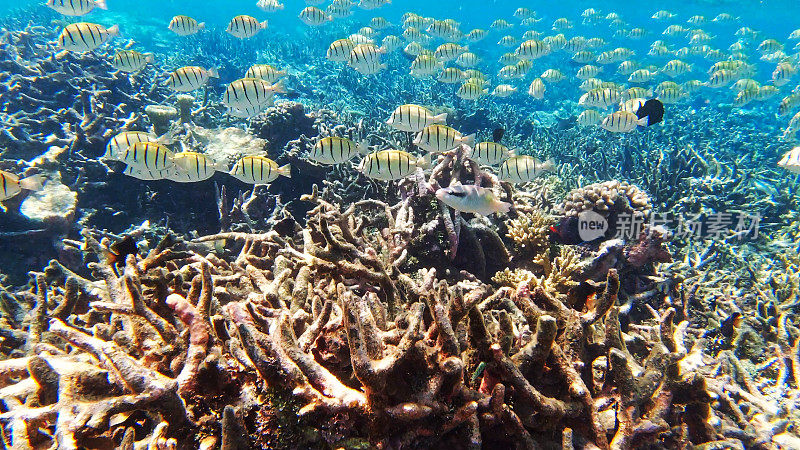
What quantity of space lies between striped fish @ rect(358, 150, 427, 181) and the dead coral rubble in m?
1.84

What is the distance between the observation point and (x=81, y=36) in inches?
245

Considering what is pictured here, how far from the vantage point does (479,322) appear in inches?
65.9

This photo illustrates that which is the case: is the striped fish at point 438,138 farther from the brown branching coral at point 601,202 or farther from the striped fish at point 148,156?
the striped fish at point 148,156

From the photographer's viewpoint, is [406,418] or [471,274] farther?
[471,274]

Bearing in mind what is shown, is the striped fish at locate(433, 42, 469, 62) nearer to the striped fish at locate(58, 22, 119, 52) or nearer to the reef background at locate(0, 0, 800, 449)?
the reef background at locate(0, 0, 800, 449)

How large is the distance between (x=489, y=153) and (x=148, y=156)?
12.6 ft

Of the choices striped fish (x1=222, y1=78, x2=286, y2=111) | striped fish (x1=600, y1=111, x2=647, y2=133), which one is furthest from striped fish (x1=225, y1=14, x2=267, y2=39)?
striped fish (x1=600, y1=111, x2=647, y2=133)

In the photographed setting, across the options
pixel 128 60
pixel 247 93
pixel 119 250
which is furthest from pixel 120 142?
pixel 128 60

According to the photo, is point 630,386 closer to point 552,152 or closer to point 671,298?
point 671,298

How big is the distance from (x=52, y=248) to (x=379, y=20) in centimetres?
1018

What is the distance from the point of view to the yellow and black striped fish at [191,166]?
13.0 feet

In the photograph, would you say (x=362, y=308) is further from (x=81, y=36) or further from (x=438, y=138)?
(x=81, y=36)

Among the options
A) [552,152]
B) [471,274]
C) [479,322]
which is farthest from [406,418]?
[552,152]

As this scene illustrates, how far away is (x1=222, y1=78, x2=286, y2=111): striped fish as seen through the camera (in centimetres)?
503
